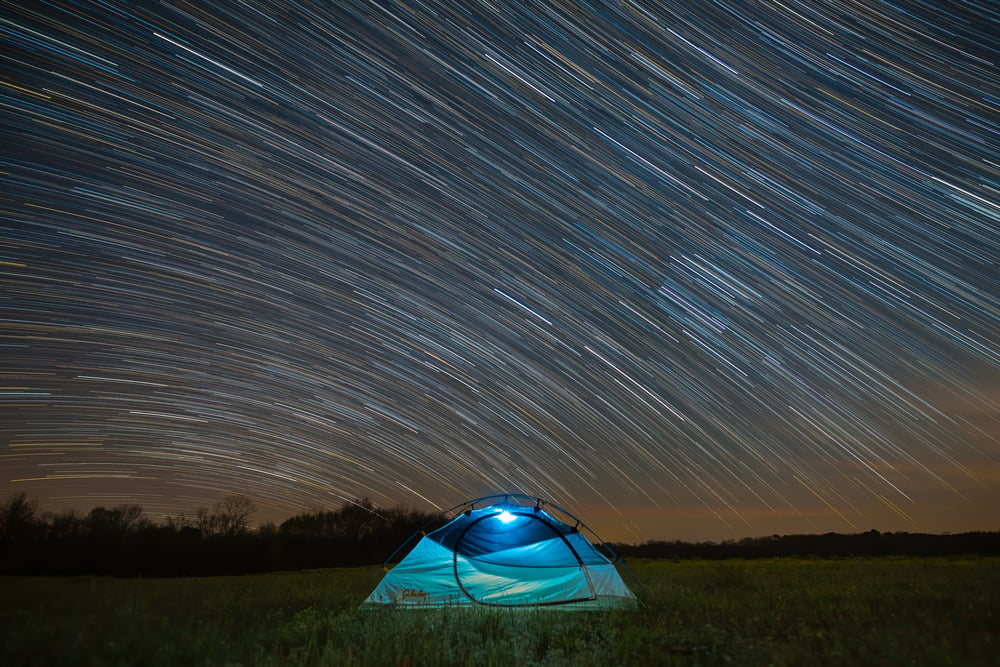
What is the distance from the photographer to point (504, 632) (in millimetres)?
8195

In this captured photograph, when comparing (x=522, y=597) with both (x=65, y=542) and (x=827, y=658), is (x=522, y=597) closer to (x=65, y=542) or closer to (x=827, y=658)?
(x=827, y=658)

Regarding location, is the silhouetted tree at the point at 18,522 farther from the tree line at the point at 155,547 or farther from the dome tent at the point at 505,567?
the dome tent at the point at 505,567

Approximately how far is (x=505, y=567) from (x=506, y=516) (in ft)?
3.66

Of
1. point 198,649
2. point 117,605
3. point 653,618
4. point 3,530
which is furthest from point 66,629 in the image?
point 3,530

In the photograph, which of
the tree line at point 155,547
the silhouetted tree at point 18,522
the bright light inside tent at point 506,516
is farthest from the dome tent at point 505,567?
the silhouetted tree at point 18,522

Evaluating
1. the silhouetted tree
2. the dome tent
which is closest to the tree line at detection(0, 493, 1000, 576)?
the silhouetted tree

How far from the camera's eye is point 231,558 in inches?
1361

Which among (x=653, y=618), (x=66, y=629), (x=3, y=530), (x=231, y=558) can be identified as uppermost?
(x=3, y=530)

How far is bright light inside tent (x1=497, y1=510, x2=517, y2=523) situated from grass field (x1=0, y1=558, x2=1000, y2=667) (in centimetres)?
244

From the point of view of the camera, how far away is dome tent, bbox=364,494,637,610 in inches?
452

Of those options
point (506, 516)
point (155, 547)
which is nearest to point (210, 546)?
point (155, 547)

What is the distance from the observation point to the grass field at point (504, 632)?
21.1ft

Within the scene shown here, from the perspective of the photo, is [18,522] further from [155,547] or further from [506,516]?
[506,516]

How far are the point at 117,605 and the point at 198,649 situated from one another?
18.9ft
